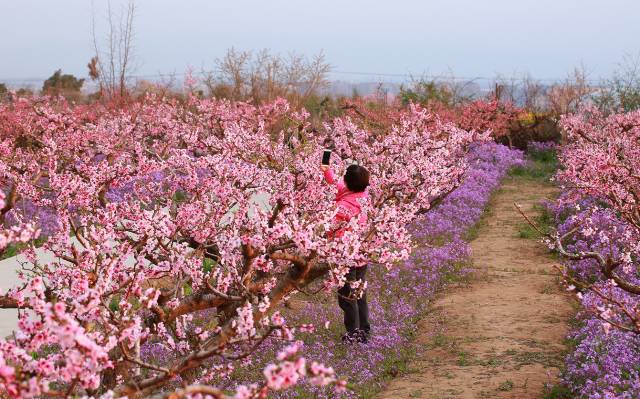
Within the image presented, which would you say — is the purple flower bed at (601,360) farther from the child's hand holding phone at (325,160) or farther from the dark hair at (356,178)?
the child's hand holding phone at (325,160)

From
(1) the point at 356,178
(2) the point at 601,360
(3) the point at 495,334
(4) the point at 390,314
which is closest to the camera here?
(2) the point at 601,360

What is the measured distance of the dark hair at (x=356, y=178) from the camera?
8695mm

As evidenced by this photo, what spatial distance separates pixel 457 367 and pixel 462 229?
27.9 feet

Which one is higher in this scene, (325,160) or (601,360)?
(325,160)

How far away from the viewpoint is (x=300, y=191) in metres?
9.38

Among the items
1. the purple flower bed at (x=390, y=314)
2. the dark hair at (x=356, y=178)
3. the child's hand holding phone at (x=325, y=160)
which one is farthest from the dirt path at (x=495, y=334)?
the child's hand holding phone at (x=325, y=160)

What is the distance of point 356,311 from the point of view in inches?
364

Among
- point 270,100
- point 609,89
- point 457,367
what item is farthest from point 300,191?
point 609,89

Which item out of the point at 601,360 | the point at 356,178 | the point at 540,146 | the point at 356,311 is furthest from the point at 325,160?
the point at 540,146

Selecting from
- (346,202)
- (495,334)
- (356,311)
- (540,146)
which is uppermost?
(346,202)

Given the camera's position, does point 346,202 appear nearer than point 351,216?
No

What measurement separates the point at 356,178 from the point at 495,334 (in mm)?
3342

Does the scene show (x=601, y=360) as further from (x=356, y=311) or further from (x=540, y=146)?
(x=540, y=146)

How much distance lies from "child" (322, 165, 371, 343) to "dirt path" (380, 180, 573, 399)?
0.98 metres
